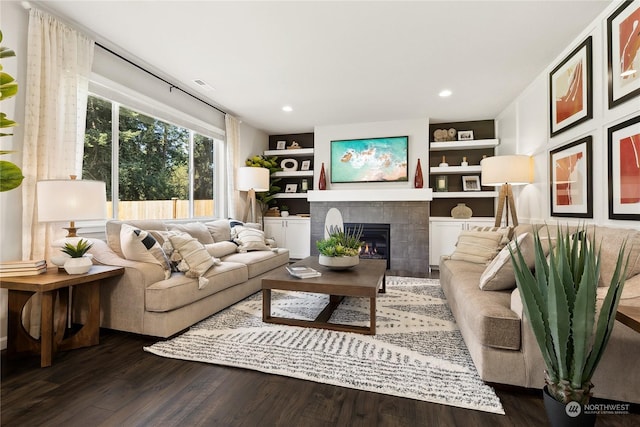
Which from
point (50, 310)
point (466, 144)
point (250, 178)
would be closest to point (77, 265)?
point (50, 310)

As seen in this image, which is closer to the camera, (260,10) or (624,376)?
(624,376)

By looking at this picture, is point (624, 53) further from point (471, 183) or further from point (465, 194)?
point (471, 183)

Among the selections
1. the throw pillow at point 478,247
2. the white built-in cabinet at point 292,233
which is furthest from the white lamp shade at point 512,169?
the white built-in cabinet at point 292,233

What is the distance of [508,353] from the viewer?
5.24ft

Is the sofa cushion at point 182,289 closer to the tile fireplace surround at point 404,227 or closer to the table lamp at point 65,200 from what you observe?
the table lamp at point 65,200

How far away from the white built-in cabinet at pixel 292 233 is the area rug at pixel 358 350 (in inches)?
106

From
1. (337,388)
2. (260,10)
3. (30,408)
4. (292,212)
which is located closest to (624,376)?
(337,388)

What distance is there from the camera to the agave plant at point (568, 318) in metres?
1.07

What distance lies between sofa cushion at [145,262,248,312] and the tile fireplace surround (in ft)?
9.29

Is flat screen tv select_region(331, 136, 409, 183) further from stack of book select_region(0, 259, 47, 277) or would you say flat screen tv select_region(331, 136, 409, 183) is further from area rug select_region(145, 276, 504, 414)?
stack of book select_region(0, 259, 47, 277)

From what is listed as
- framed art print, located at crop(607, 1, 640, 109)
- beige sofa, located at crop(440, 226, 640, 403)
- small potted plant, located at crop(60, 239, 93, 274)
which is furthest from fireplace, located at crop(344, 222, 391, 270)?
small potted plant, located at crop(60, 239, 93, 274)

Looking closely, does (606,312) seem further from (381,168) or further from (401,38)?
(381,168)

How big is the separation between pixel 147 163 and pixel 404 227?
3850mm

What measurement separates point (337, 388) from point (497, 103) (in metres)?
4.46
